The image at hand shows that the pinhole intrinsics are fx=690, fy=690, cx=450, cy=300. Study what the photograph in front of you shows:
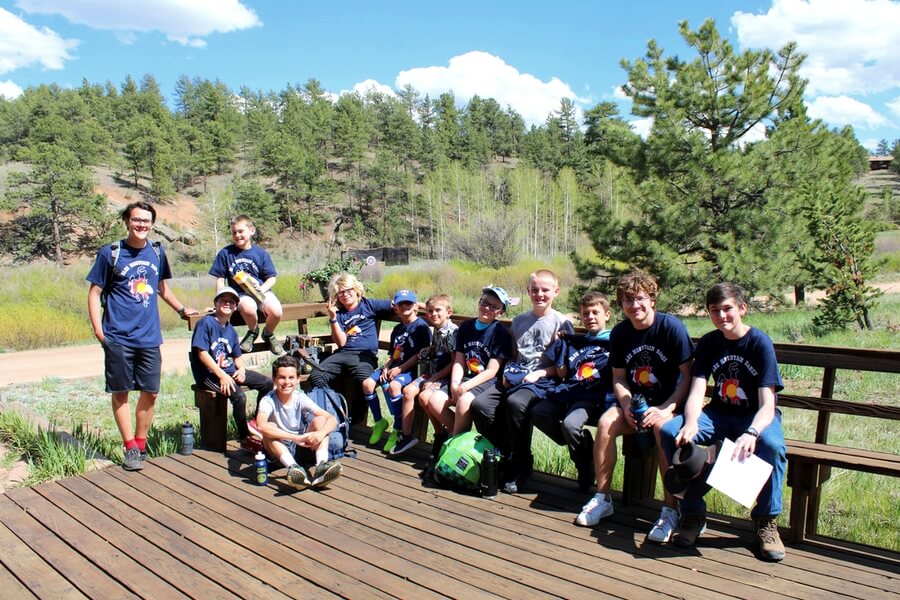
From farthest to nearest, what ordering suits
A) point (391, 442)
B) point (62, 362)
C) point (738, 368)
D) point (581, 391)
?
point (62, 362), point (391, 442), point (581, 391), point (738, 368)

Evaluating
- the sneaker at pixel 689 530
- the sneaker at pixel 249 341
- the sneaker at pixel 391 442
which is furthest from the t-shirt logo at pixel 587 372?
the sneaker at pixel 249 341

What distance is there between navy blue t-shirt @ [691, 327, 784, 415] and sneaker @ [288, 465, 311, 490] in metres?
2.17

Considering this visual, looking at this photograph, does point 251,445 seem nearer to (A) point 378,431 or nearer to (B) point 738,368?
(A) point 378,431

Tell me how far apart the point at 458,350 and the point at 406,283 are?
1981cm

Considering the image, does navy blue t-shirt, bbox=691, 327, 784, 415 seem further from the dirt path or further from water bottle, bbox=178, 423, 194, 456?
→ the dirt path

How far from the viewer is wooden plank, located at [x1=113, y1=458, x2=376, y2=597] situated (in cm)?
286

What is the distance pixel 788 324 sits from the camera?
1317 centimetres

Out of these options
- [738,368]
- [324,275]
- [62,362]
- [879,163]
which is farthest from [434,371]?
[879,163]

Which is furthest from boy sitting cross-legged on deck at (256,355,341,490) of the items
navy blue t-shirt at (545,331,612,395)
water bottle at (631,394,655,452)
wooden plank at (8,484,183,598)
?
water bottle at (631,394,655,452)

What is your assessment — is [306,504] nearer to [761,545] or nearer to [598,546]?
[598,546]

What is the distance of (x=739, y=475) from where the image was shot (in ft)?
9.70

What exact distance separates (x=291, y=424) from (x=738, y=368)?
258cm

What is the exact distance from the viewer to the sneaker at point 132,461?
4410 mm

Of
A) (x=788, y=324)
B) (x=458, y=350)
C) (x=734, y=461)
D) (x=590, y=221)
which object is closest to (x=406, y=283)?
(x=590, y=221)
